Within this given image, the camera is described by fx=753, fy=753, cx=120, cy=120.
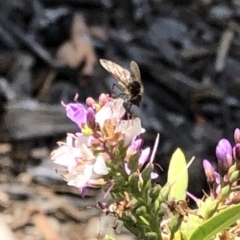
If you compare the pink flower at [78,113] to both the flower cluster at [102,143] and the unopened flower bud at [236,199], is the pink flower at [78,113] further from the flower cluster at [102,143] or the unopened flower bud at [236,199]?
the unopened flower bud at [236,199]

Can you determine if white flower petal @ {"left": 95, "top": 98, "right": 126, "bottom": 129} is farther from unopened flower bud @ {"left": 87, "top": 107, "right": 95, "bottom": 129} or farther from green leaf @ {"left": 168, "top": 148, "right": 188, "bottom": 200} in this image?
green leaf @ {"left": 168, "top": 148, "right": 188, "bottom": 200}

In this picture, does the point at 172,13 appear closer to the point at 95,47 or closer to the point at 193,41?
the point at 193,41

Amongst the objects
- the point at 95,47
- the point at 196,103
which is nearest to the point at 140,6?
the point at 95,47

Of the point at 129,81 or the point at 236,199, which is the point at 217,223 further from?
the point at 129,81

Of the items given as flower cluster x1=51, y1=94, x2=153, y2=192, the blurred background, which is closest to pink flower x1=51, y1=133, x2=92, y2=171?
flower cluster x1=51, y1=94, x2=153, y2=192

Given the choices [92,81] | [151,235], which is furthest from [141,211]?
[92,81]
